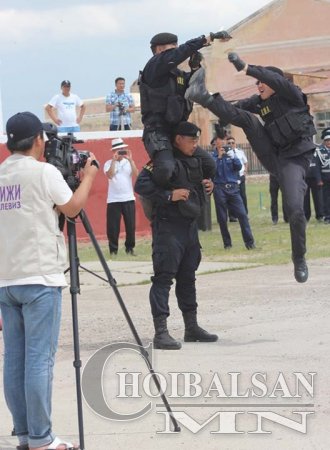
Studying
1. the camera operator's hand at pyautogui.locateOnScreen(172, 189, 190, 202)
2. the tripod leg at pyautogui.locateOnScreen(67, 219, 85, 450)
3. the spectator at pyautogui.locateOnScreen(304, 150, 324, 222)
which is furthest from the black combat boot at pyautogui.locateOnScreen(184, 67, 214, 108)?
the spectator at pyautogui.locateOnScreen(304, 150, 324, 222)

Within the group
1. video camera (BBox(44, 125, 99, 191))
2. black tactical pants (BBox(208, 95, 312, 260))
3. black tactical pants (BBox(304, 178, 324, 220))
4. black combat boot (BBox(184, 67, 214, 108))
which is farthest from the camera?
black tactical pants (BBox(304, 178, 324, 220))

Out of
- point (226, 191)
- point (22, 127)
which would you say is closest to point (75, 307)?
point (22, 127)

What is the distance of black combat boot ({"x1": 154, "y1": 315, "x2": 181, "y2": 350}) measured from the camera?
873cm

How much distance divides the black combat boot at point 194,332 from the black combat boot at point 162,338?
0.98 feet

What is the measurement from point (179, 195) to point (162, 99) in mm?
793

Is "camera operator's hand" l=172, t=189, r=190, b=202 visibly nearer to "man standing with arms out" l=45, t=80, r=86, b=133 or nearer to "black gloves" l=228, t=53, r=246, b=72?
"black gloves" l=228, t=53, r=246, b=72

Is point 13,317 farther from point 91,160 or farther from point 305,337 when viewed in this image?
point 305,337

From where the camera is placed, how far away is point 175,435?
6316 millimetres

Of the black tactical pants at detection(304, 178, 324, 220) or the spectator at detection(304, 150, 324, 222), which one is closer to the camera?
the spectator at detection(304, 150, 324, 222)

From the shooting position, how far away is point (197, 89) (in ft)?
28.3

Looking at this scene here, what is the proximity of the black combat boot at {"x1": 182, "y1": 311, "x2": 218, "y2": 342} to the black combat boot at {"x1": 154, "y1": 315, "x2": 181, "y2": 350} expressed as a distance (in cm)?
30

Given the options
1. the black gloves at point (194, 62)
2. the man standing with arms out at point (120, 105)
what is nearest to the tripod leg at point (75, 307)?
the black gloves at point (194, 62)

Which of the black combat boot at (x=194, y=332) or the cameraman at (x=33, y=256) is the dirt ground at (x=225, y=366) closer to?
the black combat boot at (x=194, y=332)

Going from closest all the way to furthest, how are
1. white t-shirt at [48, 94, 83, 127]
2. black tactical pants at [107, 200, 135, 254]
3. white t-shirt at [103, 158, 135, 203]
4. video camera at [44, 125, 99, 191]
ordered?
video camera at [44, 125, 99, 191], black tactical pants at [107, 200, 135, 254], white t-shirt at [103, 158, 135, 203], white t-shirt at [48, 94, 83, 127]
